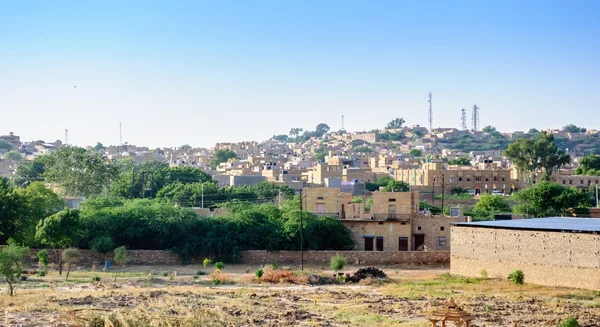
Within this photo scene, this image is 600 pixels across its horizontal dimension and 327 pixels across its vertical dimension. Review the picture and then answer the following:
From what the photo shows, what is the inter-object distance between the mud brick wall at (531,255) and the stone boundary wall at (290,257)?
14.8 ft

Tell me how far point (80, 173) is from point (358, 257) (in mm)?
34767

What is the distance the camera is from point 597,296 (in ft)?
109

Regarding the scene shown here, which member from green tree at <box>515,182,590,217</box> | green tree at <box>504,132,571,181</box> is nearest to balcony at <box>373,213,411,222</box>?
green tree at <box>515,182,590,217</box>

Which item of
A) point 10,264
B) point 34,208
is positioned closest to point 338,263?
point 10,264

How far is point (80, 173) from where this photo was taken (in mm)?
73062

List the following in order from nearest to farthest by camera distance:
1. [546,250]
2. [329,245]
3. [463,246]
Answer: [546,250], [463,246], [329,245]

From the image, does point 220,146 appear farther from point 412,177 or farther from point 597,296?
point 597,296

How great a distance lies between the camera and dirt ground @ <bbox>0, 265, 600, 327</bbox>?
25.7 meters

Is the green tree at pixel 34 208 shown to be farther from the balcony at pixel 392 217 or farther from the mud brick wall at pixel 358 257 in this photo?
the balcony at pixel 392 217

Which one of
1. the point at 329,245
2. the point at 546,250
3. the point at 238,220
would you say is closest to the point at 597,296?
the point at 546,250

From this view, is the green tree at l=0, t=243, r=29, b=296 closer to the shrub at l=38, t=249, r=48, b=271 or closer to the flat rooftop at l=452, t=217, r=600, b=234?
the shrub at l=38, t=249, r=48, b=271

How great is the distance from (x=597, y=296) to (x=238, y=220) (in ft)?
67.1

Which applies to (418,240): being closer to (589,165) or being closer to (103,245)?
(103,245)

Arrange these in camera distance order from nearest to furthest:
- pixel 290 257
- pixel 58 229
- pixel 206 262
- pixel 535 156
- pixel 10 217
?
pixel 58 229 → pixel 206 262 → pixel 290 257 → pixel 10 217 → pixel 535 156
